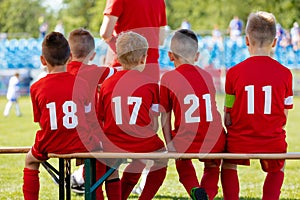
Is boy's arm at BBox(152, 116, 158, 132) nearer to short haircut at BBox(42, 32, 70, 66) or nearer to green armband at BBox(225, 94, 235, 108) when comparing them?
green armband at BBox(225, 94, 235, 108)

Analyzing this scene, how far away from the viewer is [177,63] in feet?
18.3

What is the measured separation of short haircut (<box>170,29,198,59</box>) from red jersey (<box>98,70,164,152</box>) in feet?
1.13

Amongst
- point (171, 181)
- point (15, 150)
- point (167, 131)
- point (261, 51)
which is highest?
point (261, 51)

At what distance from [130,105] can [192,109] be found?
49 centimetres

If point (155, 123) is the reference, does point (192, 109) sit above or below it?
above

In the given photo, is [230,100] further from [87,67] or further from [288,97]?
[87,67]

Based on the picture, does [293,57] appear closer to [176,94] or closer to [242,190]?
[242,190]

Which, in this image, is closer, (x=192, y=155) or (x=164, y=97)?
(x=192, y=155)

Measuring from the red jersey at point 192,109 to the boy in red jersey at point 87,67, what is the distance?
2.16 ft

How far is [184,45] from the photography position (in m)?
5.52

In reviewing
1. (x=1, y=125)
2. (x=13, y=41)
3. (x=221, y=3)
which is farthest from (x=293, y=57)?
(x=221, y=3)

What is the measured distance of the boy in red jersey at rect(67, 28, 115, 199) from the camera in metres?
5.71

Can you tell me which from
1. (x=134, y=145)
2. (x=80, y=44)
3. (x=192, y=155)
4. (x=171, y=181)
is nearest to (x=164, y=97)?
(x=134, y=145)

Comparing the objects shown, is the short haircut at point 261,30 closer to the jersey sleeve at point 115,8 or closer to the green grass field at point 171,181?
the jersey sleeve at point 115,8
